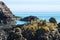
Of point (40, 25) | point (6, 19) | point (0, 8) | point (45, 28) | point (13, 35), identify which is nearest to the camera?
point (13, 35)

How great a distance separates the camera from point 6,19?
12062 centimetres

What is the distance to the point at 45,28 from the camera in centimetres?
6075

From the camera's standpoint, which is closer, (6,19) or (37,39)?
(37,39)

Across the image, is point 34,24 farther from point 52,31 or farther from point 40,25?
point 52,31

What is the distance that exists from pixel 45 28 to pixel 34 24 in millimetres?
6219

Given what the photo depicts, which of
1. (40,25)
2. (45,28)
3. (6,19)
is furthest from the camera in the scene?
(6,19)

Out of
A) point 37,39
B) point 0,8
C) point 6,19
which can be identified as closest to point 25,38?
point 37,39

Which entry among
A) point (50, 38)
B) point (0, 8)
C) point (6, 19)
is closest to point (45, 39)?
point (50, 38)

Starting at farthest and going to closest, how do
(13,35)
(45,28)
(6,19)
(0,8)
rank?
(0,8) < (6,19) < (45,28) < (13,35)

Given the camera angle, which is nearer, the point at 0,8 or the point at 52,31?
the point at 52,31

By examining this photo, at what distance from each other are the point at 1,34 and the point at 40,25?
987 cm

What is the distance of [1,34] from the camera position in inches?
2263

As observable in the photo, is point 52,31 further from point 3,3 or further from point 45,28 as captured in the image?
point 3,3

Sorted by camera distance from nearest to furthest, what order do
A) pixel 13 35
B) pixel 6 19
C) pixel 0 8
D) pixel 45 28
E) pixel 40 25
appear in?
pixel 13 35
pixel 45 28
pixel 40 25
pixel 6 19
pixel 0 8
